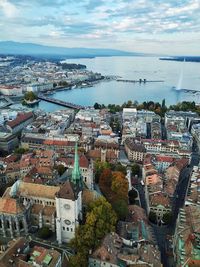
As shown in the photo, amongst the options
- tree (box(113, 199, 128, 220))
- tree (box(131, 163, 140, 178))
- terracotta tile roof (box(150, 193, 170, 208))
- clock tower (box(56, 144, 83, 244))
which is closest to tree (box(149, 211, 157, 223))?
terracotta tile roof (box(150, 193, 170, 208))

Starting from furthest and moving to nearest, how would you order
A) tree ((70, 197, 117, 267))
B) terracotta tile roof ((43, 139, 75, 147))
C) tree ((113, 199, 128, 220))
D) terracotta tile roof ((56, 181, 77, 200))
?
1. terracotta tile roof ((43, 139, 75, 147))
2. tree ((113, 199, 128, 220))
3. terracotta tile roof ((56, 181, 77, 200))
4. tree ((70, 197, 117, 267))

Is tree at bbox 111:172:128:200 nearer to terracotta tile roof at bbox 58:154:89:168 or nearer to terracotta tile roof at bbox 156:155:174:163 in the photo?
terracotta tile roof at bbox 58:154:89:168

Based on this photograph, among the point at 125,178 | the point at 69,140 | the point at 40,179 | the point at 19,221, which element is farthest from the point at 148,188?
the point at 69,140

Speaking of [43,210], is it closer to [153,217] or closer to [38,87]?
[153,217]

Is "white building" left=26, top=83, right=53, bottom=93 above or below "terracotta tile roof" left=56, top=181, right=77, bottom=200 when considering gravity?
below

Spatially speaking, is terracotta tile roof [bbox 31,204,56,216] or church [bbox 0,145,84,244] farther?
terracotta tile roof [bbox 31,204,56,216]

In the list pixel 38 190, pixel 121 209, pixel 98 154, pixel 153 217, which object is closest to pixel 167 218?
pixel 153 217
